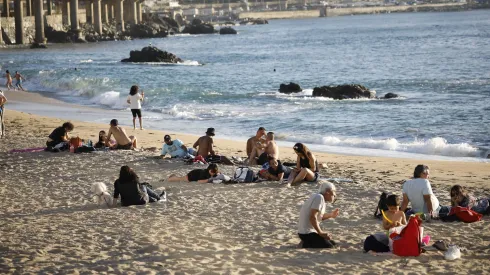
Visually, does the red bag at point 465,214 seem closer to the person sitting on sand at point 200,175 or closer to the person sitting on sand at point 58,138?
the person sitting on sand at point 200,175

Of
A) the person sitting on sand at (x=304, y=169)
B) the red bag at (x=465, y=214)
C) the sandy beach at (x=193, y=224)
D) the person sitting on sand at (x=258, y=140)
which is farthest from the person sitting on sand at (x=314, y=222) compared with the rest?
the person sitting on sand at (x=258, y=140)

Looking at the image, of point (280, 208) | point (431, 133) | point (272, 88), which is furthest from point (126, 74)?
point (280, 208)

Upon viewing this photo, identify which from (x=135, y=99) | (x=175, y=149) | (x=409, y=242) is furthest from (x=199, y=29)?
(x=409, y=242)

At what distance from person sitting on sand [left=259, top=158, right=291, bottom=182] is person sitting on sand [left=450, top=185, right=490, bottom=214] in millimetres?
3386

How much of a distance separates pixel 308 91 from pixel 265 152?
22294 millimetres

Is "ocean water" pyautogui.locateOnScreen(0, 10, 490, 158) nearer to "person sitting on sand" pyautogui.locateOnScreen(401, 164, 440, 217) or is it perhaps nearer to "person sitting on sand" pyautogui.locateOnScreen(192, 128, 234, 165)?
"person sitting on sand" pyautogui.locateOnScreen(192, 128, 234, 165)

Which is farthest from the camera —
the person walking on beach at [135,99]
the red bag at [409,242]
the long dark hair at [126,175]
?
the person walking on beach at [135,99]

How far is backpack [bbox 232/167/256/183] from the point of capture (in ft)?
46.4

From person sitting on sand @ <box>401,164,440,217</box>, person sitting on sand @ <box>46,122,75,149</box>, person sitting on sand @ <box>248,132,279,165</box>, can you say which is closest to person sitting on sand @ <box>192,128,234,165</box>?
person sitting on sand @ <box>248,132,279,165</box>

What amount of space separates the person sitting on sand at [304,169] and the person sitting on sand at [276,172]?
22 cm

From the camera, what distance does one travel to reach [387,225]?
10055mm

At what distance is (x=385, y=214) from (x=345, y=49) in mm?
70914

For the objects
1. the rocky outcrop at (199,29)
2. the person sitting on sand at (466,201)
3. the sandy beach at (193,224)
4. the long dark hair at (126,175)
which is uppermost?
the long dark hair at (126,175)

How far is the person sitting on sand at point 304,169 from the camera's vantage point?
45.2 ft
